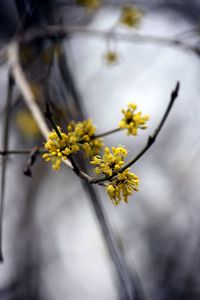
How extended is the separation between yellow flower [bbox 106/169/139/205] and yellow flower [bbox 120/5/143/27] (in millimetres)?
2667

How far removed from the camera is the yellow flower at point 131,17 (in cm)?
392

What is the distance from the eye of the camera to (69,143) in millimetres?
1582

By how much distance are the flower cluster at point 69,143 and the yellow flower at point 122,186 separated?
7.5 inches

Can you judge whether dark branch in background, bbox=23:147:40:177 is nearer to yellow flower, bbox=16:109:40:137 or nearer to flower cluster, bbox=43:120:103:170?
flower cluster, bbox=43:120:103:170

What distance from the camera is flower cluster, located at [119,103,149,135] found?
5.21ft

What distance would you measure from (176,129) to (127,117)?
604 centimetres

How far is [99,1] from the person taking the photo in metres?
3.96

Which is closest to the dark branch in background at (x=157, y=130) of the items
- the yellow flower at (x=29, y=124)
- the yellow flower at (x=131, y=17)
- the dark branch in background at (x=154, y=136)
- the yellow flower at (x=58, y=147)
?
the dark branch in background at (x=154, y=136)

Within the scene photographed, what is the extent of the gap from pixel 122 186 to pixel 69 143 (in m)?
→ 0.25

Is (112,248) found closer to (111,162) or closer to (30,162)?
(30,162)

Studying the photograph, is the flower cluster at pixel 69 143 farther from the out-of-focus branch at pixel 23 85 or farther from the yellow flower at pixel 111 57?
the yellow flower at pixel 111 57

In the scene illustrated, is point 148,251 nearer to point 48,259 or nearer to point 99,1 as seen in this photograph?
point 48,259

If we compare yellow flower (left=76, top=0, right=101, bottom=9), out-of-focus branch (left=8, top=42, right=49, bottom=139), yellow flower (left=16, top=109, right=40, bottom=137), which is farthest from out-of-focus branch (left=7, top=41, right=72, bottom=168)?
yellow flower (left=16, top=109, right=40, bottom=137)

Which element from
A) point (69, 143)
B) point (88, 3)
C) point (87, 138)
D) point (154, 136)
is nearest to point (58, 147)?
point (69, 143)
